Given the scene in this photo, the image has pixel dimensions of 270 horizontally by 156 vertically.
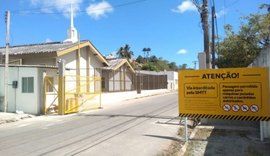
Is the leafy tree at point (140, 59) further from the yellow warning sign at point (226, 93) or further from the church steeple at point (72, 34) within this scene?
the yellow warning sign at point (226, 93)

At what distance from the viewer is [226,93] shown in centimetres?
1060

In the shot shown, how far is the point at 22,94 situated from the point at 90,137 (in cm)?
1006

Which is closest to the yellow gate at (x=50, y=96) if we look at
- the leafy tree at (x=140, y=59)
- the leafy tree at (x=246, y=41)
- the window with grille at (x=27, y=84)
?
the window with grille at (x=27, y=84)

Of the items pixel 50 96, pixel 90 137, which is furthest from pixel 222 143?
pixel 50 96

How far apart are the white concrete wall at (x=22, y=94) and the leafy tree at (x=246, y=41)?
62.0 feet

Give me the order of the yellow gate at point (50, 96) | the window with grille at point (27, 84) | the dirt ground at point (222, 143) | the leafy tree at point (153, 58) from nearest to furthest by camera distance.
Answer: the dirt ground at point (222, 143) < the window with grille at point (27, 84) < the yellow gate at point (50, 96) < the leafy tree at point (153, 58)

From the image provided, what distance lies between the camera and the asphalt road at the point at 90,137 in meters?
9.98

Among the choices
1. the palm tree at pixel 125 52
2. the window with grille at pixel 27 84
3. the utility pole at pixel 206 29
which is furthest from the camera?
the palm tree at pixel 125 52

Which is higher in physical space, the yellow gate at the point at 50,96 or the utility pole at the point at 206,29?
the utility pole at the point at 206,29

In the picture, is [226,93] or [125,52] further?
[125,52]

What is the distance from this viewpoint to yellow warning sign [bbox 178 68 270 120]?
10188 millimetres

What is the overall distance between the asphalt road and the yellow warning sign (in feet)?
5.11

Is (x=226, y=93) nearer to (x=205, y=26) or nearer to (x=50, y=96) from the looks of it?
(x=205, y=26)

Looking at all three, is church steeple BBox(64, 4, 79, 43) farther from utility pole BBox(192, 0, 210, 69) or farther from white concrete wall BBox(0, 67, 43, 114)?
utility pole BBox(192, 0, 210, 69)
